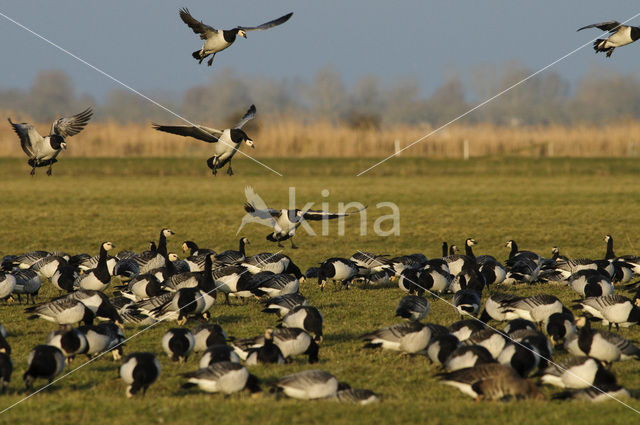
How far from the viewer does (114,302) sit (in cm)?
1434

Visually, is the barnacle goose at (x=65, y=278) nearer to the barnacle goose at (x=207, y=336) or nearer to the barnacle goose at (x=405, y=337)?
the barnacle goose at (x=207, y=336)

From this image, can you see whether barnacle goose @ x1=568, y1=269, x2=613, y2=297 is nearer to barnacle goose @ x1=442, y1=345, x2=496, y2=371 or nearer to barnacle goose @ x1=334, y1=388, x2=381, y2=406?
barnacle goose @ x1=442, y1=345, x2=496, y2=371

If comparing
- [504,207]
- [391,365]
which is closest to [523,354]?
[391,365]

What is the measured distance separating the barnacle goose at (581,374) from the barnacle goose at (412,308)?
374 centimetres

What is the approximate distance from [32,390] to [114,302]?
4462mm

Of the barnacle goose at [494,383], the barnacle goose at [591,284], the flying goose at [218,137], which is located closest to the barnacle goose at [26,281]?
the flying goose at [218,137]

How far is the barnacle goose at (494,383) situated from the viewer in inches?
364

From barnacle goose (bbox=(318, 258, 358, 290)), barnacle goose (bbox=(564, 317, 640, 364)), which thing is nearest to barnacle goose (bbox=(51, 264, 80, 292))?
barnacle goose (bbox=(318, 258, 358, 290))

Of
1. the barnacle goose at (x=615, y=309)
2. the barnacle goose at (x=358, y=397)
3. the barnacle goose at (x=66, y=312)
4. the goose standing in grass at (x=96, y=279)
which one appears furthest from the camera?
the goose standing in grass at (x=96, y=279)

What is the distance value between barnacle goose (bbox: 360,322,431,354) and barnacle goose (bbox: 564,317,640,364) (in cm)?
201

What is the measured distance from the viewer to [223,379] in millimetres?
9359

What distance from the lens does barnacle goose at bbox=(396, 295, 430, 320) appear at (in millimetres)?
13133

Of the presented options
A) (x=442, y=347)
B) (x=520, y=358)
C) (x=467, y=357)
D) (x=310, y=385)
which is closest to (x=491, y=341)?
(x=442, y=347)

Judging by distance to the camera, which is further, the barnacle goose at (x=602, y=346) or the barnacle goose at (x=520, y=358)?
the barnacle goose at (x=602, y=346)
